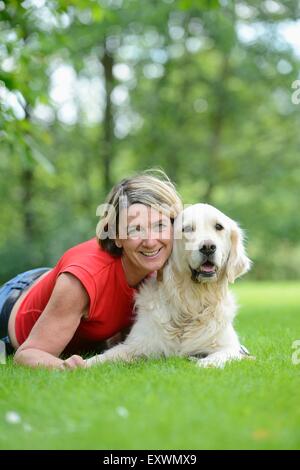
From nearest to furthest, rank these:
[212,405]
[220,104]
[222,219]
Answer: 1. [212,405]
2. [222,219]
3. [220,104]

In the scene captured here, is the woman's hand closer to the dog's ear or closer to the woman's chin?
the woman's chin

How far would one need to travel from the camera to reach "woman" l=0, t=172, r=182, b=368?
4168 mm

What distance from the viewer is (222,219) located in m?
4.29

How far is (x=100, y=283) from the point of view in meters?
4.32

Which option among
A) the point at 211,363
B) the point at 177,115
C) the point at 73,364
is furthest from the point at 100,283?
the point at 177,115

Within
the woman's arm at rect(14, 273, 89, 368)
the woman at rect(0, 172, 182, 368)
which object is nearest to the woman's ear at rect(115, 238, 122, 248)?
the woman at rect(0, 172, 182, 368)

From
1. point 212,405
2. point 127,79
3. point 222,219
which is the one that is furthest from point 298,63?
point 212,405

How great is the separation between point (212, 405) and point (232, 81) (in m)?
19.1

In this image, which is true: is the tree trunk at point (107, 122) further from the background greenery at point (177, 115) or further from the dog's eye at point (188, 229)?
the dog's eye at point (188, 229)

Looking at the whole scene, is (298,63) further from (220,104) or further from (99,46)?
(99,46)

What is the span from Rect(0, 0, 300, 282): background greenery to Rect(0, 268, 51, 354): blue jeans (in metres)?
12.2

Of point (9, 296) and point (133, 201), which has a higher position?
point (133, 201)

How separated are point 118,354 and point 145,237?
0.80 meters

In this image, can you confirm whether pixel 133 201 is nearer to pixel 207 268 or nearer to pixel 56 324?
pixel 207 268
